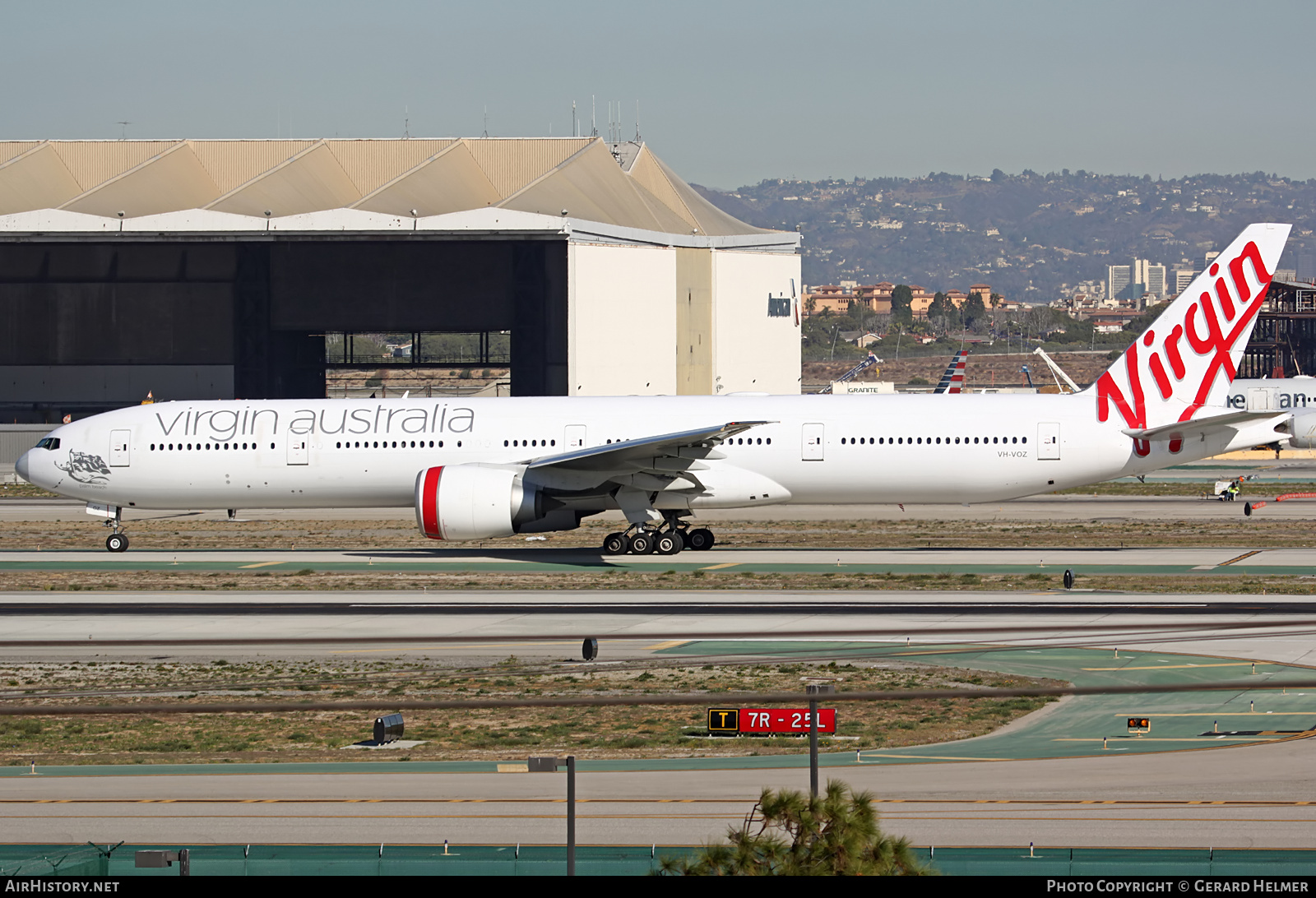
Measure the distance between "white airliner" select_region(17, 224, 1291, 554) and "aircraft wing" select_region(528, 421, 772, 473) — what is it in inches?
2.7

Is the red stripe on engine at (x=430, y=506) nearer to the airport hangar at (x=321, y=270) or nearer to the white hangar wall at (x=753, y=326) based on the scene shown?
the airport hangar at (x=321, y=270)

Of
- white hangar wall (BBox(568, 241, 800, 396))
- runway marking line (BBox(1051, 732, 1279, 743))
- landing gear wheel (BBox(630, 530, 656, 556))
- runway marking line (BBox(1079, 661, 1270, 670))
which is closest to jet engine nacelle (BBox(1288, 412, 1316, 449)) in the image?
white hangar wall (BBox(568, 241, 800, 396))

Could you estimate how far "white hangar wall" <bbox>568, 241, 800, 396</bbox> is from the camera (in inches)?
3083

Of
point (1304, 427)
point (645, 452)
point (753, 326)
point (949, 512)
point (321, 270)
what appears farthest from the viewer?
point (753, 326)

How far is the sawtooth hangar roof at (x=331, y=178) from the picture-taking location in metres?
80.3

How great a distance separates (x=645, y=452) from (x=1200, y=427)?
14143mm

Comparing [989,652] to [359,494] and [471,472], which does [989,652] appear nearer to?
[471,472]

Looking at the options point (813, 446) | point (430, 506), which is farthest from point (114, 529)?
point (813, 446)

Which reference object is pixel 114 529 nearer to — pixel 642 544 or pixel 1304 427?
pixel 642 544

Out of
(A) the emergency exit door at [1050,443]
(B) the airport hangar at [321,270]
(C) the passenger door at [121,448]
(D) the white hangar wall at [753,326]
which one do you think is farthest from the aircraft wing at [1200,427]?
(D) the white hangar wall at [753,326]

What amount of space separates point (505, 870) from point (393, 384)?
540 feet

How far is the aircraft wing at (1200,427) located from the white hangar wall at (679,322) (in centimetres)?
4407

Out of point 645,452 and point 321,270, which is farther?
point 321,270

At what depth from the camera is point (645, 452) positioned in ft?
115
